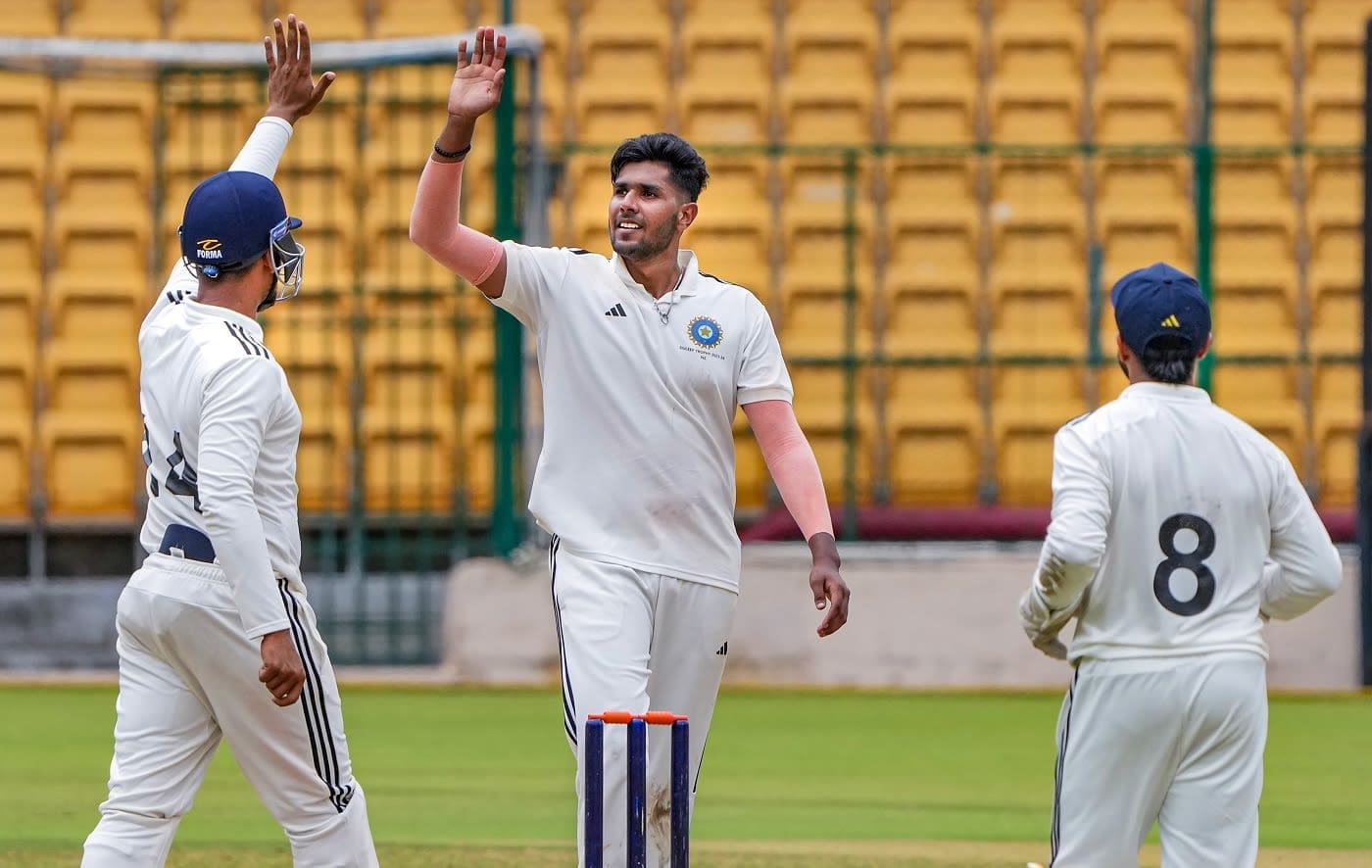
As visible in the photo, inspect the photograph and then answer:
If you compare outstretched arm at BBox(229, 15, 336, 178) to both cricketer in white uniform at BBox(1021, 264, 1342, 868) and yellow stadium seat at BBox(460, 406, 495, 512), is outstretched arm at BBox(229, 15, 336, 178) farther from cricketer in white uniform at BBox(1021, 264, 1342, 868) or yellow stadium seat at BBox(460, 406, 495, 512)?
yellow stadium seat at BBox(460, 406, 495, 512)

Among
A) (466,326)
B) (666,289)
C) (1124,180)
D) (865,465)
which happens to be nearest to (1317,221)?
(1124,180)

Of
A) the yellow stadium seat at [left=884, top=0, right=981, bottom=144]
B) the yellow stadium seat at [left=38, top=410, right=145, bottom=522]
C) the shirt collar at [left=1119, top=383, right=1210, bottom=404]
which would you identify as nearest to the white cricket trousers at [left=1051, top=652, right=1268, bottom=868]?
the shirt collar at [left=1119, top=383, right=1210, bottom=404]

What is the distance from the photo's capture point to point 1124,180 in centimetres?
1394

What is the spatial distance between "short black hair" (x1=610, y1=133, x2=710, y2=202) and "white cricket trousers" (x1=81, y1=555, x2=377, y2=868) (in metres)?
1.31

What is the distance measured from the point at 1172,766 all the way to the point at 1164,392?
78 cm

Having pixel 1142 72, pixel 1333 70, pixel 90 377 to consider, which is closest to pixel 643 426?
pixel 90 377

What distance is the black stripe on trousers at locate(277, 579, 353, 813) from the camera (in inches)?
172

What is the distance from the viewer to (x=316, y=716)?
443 centimetres

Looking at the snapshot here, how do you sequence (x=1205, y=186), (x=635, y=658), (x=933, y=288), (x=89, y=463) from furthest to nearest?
(x=933, y=288)
(x=89, y=463)
(x=1205, y=186)
(x=635, y=658)

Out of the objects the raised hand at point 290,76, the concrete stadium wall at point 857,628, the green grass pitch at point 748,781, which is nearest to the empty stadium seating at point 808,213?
the concrete stadium wall at point 857,628

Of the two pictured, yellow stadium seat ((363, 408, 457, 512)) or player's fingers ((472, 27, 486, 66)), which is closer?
player's fingers ((472, 27, 486, 66))

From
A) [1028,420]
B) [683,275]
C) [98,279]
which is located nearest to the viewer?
[683,275]

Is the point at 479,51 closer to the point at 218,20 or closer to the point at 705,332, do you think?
the point at 705,332

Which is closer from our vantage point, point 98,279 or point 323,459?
point 323,459
